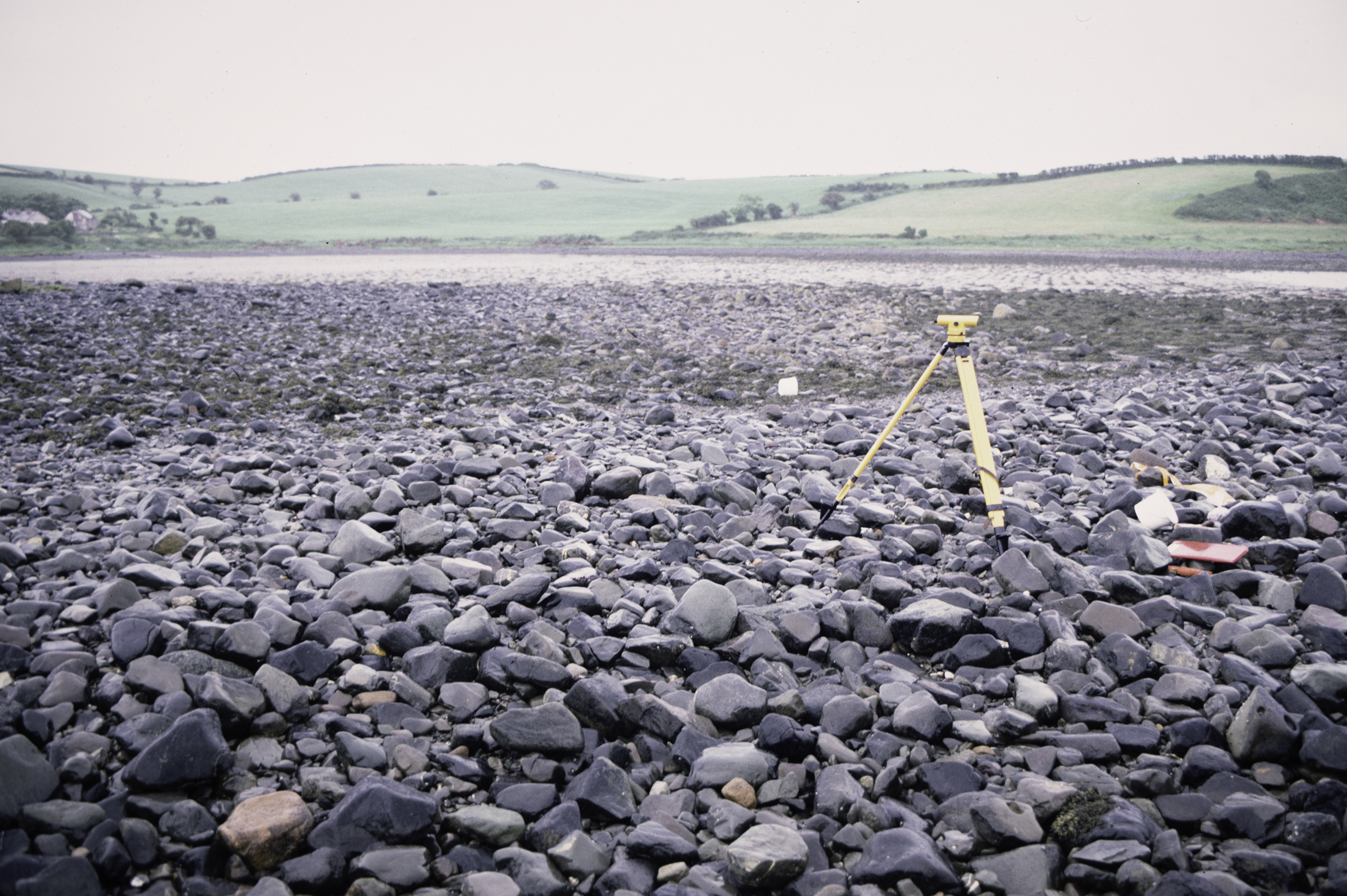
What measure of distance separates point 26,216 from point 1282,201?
302ft

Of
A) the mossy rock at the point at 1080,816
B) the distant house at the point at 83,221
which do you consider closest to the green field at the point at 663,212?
the distant house at the point at 83,221

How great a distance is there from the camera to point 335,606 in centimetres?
402

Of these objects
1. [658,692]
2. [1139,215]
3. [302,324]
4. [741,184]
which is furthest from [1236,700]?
[741,184]

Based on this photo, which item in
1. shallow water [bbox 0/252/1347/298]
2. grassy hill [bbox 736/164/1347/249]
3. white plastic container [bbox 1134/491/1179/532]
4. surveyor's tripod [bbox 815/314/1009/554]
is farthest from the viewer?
grassy hill [bbox 736/164/1347/249]

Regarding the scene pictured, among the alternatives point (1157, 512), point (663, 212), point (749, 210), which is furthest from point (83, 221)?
point (1157, 512)

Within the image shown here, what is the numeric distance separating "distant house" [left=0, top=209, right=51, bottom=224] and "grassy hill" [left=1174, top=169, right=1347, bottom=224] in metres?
83.3

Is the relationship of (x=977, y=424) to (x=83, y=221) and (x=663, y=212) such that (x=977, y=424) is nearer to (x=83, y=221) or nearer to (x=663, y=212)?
(x=83, y=221)

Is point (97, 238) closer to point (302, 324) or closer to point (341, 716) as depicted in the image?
point (302, 324)

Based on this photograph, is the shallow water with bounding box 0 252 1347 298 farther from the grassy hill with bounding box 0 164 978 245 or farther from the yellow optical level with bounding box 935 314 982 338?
the grassy hill with bounding box 0 164 978 245

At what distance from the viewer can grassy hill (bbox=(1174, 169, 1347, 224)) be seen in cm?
4831

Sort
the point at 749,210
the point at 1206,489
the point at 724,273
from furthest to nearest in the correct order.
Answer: the point at 749,210
the point at 724,273
the point at 1206,489

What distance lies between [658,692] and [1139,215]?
205 ft

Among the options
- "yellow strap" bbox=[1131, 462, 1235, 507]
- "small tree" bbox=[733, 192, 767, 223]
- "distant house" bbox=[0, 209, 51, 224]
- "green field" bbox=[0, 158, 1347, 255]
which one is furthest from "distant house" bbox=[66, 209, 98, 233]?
"yellow strap" bbox=[1131, 462, 1235, 507]

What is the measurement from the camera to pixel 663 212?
8181cm
